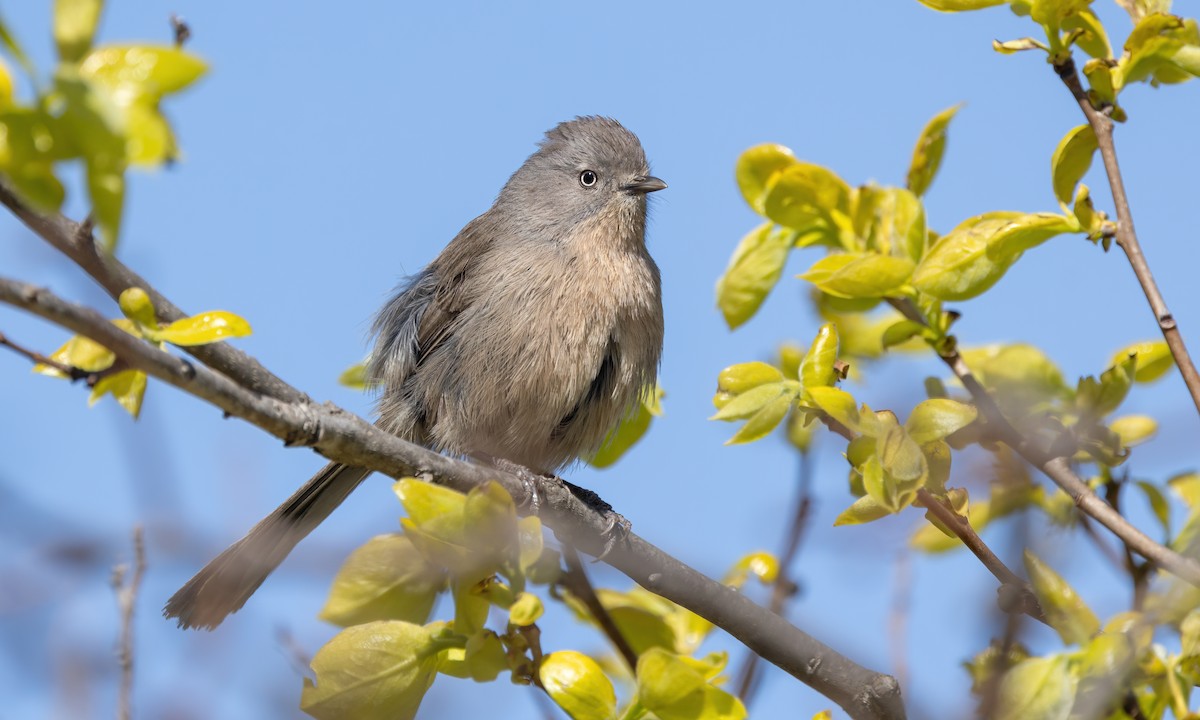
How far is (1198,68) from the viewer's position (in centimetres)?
273

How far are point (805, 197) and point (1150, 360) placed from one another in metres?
0.97

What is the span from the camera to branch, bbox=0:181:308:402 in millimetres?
2025

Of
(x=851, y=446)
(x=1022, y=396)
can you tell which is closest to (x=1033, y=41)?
(x=1022, y=396)

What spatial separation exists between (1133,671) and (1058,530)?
625 mm

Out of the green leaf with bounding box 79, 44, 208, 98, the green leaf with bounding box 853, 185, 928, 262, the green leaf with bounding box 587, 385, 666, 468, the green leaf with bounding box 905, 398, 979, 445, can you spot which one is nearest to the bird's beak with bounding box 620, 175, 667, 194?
the green leaf with bounding box 587, 385, 666, 468

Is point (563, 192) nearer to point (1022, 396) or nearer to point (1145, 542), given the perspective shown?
point (1022, 396)

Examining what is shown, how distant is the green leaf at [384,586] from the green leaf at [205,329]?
2.57ft

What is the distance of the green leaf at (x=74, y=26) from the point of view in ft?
4.56

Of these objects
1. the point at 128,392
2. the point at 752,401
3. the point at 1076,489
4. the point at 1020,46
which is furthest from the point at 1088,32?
the point at 128,392

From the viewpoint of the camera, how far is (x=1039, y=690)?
206cm

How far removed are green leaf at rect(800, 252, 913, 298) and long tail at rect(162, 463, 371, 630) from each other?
5.08 ft

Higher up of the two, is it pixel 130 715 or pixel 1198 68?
pixel 1198 68

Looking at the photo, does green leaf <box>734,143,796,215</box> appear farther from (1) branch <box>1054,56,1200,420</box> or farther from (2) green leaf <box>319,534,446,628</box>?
(2) green leaf <box>319,534,446,628</box>

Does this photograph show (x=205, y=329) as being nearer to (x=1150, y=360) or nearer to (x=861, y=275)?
(x=861, y=275)
